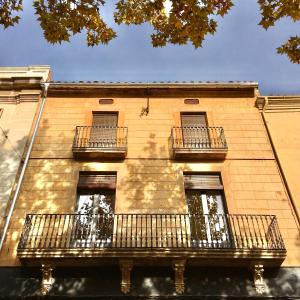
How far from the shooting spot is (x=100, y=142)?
38.7ft

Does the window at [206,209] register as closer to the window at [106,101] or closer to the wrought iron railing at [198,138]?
the wrought iron railing at [198,138]

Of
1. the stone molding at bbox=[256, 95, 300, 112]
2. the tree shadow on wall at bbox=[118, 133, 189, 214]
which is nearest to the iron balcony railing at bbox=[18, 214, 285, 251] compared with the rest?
the tree shadow on wall at bbox=[118, 133, 189, 214]

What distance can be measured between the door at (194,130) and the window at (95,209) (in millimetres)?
3029

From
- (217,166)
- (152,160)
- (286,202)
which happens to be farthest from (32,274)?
(286,202)

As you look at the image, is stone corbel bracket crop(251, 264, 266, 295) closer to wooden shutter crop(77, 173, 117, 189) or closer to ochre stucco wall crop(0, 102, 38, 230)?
wooden shutter crop(77, 173, 117, 189)

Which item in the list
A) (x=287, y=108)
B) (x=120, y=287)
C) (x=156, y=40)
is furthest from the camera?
(x=287, y=108)

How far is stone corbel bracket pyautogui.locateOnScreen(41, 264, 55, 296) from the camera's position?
8500mm

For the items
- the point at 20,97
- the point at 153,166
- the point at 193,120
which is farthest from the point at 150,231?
the point at 20,97

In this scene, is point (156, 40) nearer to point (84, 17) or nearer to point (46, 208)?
point (84, 17)

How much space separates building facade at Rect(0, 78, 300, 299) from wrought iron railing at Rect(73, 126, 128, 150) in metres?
0.04

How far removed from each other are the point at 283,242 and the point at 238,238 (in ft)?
4.07

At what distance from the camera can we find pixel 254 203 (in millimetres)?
10344

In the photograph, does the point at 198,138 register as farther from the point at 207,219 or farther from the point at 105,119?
the point at 105,119

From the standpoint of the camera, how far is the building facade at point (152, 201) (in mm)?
8617
